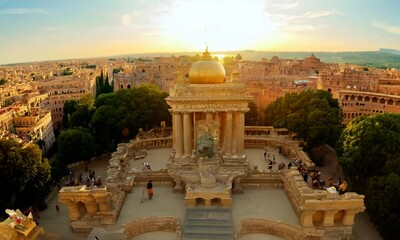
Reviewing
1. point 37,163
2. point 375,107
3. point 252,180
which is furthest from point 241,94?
point 375,107

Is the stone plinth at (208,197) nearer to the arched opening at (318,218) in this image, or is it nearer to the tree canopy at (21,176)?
the arched opening at (318,218)

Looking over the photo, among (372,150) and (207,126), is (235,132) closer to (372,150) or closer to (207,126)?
Result: (207,126)

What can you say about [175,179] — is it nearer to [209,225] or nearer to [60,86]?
[209,225]

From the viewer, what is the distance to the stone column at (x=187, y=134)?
2538 centimetres

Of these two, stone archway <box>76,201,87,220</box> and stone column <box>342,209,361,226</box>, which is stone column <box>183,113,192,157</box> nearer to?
stone archway <box>76,201,87,220</box>

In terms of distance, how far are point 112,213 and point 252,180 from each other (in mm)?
10376

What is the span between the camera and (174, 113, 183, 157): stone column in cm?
2553

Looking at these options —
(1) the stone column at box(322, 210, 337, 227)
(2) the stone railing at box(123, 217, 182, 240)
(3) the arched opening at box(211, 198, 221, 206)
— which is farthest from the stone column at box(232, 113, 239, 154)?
(1) the stone column at box(322, 210, 337, 227)

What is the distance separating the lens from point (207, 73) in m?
25.8

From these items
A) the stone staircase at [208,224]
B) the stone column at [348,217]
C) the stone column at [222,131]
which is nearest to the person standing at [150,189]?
the stone staircase at [208,224]

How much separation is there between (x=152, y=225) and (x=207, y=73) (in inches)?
492

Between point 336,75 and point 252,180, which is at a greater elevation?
point 336,75

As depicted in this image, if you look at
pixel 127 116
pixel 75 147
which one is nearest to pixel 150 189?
pixel 127 116

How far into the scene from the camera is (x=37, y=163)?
26.7 m
